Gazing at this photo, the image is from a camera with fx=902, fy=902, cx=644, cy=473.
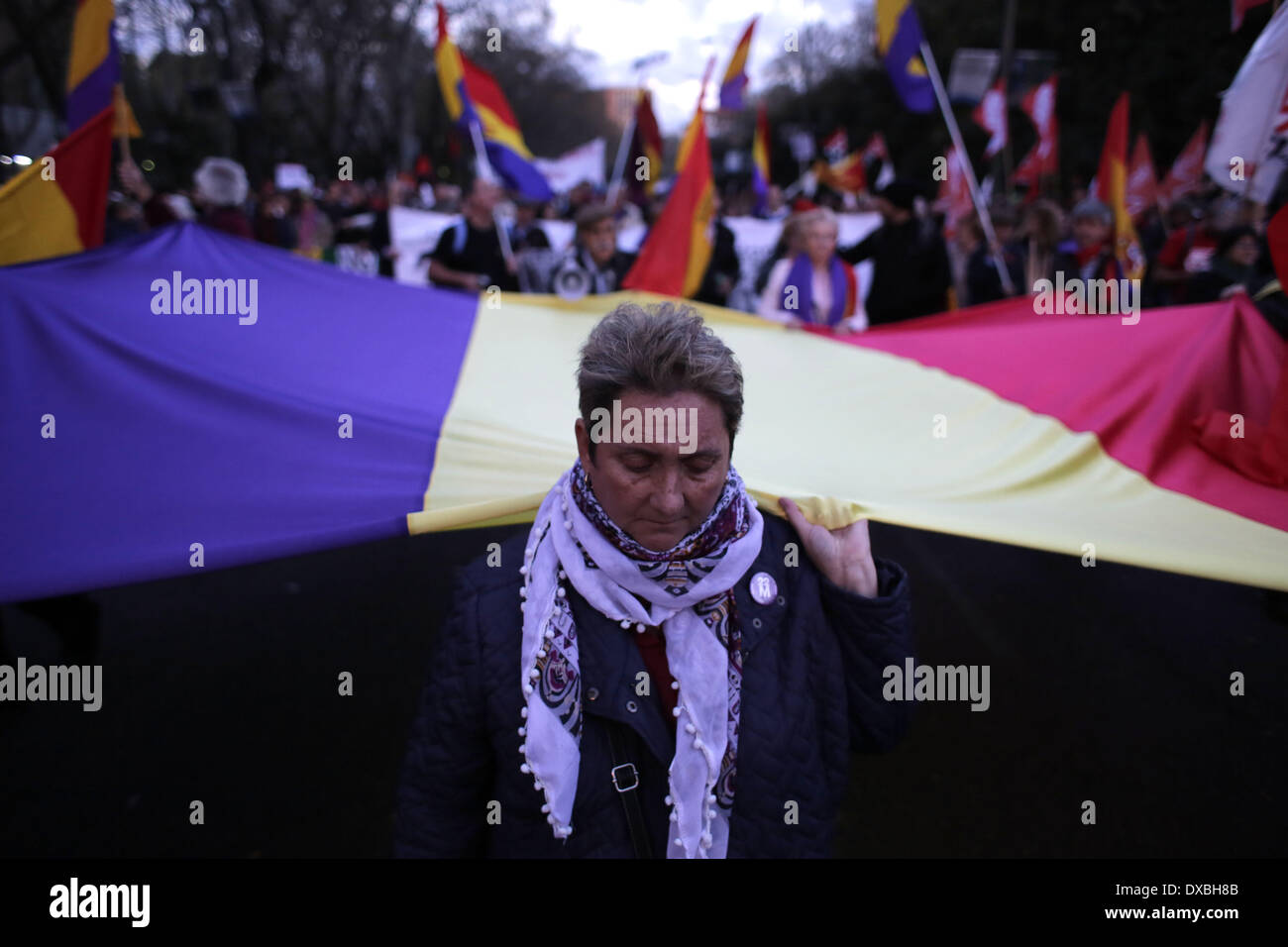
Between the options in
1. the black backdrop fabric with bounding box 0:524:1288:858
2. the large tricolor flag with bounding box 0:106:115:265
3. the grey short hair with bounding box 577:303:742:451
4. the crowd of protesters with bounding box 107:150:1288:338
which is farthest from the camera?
the crowd of protesters with bounding box 107:150:1288:338

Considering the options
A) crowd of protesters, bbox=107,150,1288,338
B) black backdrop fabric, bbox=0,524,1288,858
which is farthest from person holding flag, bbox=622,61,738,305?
black backdrop fabric, bbox=0,524,1288,858

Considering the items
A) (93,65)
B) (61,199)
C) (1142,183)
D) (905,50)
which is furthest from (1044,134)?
(61,199)

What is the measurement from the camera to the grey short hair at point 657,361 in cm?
154

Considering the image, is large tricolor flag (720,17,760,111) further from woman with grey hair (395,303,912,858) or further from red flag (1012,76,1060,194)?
woman with grey hair (395,303,912,858)

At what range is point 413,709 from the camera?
13.1 feet

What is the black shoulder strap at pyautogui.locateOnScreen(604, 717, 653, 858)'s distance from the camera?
64.1 inches

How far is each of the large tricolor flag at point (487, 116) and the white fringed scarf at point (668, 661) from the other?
544cm

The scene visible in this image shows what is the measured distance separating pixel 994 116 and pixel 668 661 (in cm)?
993

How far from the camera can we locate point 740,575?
1.66m

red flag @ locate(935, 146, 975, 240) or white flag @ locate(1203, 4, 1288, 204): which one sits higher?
red flag @ locate(935, 146, 975, 240)

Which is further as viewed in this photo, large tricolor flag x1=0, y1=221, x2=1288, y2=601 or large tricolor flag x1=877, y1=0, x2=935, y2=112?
large tricolor flag x1=877, y1=0, x2=935, y2=112

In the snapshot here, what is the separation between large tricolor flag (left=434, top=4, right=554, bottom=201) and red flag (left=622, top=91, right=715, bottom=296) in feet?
4.88

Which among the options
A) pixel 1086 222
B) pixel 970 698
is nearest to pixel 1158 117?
pixel 1086 222
